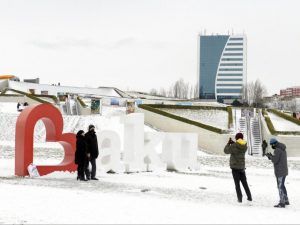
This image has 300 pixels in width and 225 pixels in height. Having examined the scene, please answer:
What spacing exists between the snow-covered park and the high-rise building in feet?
493

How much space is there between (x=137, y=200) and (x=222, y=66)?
530 ft

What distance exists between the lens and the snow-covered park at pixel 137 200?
853 cm

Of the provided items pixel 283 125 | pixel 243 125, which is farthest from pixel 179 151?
pixel 283 125

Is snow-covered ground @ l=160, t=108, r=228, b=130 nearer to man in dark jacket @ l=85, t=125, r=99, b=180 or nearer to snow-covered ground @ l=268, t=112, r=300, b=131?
snow-covered ground @ l=268, t=112, r=300, b=131

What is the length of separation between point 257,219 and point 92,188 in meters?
5.01

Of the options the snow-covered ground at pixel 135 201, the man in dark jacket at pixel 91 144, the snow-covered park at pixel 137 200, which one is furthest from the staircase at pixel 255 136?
the man in dark jacket at pixel 91 144

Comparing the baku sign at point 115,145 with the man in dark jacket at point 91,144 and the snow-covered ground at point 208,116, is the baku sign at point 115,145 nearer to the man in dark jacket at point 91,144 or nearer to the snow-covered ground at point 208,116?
the man in dark jacket at point 91,144

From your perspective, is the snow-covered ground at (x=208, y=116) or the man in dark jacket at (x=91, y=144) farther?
the snow-covered ground at (x=208, y=116)

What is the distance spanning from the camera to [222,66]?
16938 centimetres

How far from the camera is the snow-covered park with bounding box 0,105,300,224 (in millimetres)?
8531

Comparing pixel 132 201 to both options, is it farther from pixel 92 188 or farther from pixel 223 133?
pixel 223 133

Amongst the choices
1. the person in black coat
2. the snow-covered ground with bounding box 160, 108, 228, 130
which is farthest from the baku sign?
the snow-covered ground with bounding box 160, 108, 228, 130

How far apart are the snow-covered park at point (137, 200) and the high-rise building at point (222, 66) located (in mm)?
Answer: 150230

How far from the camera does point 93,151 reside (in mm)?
14539
